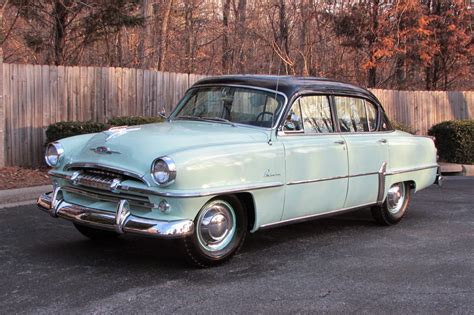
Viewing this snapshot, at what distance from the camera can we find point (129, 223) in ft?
15.8

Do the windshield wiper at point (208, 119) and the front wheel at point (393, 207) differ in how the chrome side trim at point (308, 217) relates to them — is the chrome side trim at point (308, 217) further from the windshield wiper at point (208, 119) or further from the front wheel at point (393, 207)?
the windshield wiper at point (208, 119)

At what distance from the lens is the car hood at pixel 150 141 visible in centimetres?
495

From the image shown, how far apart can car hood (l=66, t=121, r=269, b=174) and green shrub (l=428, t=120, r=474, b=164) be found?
405 inches

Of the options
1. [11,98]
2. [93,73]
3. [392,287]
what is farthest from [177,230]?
[93,73]

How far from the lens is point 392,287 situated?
484 cm

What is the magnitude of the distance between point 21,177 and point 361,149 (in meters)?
6.09

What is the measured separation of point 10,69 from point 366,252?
776 cm

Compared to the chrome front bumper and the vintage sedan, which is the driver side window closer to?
the vintage sedan

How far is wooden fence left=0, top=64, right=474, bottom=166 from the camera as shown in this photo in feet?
34.9

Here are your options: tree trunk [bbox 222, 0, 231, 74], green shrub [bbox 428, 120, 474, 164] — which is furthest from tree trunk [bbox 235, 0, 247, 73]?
green shrub [bbox 428, 120, 474, 164]

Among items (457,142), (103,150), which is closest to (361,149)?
(103,150)

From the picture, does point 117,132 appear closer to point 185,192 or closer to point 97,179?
point 97,179

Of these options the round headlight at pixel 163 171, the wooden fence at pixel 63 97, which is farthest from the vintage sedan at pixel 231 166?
the wooden fence at pixel 63 97

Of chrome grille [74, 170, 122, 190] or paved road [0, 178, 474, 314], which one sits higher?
chrome grille [74, 170, 122, 190]
